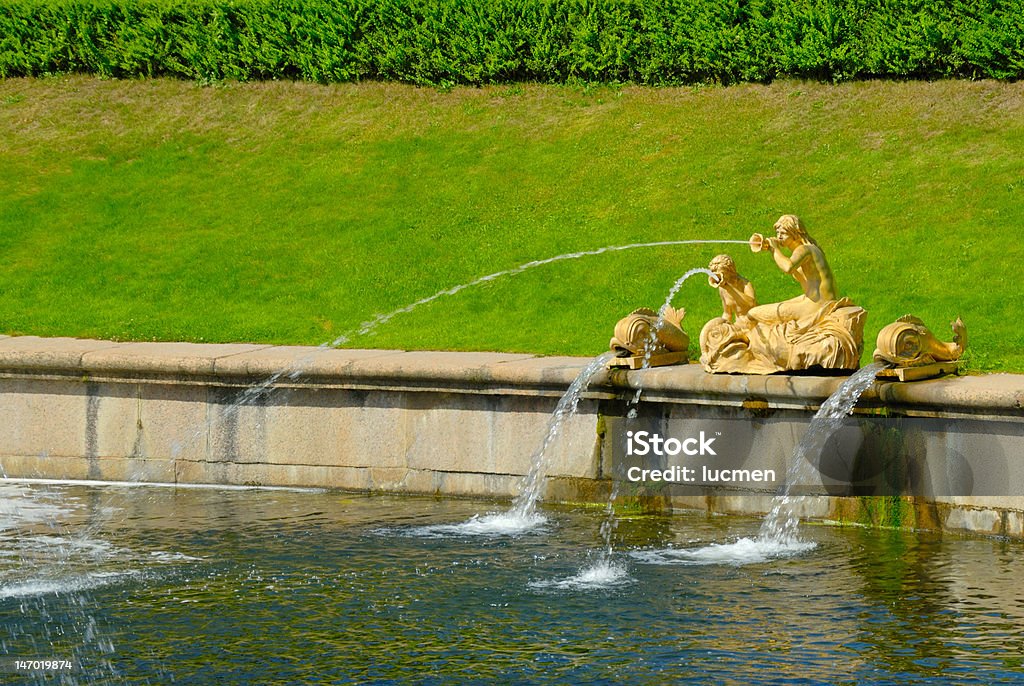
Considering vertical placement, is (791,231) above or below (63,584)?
above

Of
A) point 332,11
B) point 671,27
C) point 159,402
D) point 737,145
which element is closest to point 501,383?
point 159,402

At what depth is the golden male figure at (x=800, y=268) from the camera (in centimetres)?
1092

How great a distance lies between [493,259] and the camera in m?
17.7

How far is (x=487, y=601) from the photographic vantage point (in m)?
8.58

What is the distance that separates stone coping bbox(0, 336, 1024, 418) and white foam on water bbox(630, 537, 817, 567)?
112 cm

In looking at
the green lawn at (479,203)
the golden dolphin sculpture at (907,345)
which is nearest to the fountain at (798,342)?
the golden dolphin sculpture at (907,345)

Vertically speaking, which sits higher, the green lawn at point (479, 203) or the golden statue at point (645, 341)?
the green lawn at point (479, 203)

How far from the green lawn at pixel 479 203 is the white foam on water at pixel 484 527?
3114mm

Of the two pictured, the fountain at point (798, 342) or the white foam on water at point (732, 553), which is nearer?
the white foam on water at point (732, 553)

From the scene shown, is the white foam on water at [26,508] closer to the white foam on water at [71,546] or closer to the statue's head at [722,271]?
the white foam on water at [71,546]

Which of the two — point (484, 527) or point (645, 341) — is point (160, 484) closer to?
point (484, 527)

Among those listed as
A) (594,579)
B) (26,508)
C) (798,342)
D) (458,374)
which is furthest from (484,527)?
(26,508)

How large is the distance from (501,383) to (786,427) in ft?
7.29

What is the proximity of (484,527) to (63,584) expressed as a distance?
300cm
